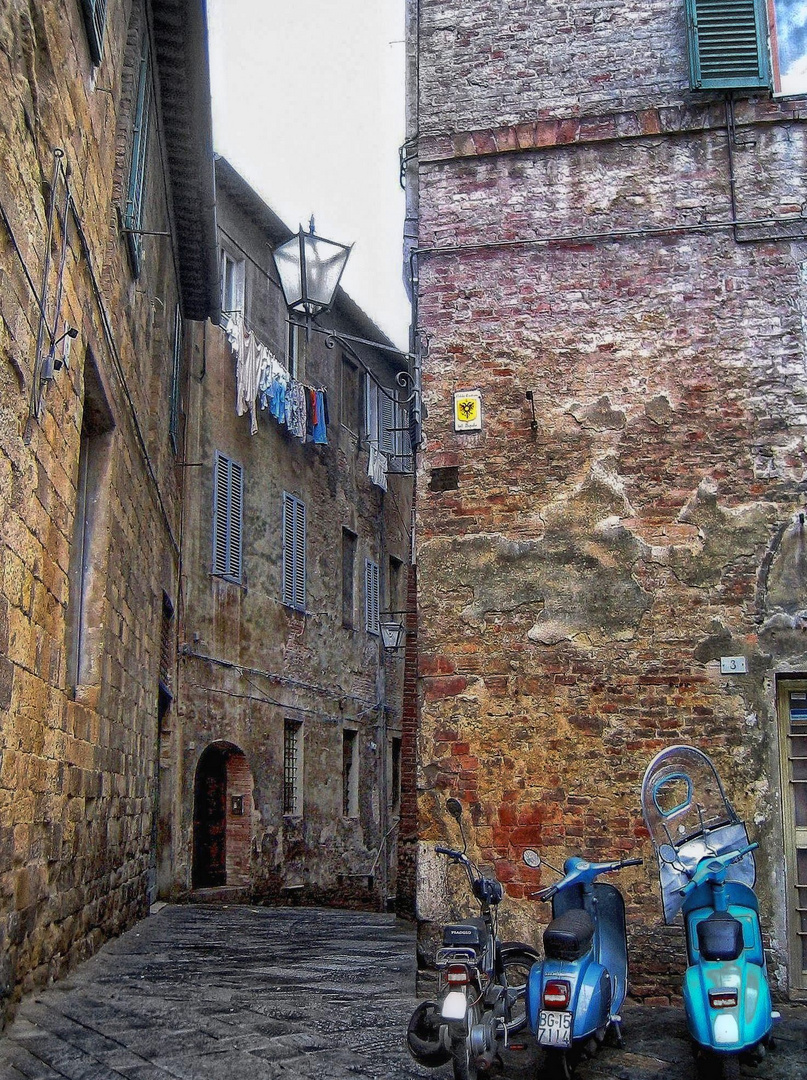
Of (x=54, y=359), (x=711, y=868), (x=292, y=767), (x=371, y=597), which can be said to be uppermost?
(x=371, y=597)

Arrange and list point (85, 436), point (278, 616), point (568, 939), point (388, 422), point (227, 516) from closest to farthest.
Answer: point (568, 939), point (85, 436), point (227, 516), point (278, 616), point (388, 422)

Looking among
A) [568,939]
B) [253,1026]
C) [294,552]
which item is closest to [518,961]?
[568,939]

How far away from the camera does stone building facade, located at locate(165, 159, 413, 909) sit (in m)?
13.2

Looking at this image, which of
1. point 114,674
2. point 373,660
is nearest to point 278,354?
point 373,660

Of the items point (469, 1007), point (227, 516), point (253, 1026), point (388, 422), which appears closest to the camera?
point (469, 1007)

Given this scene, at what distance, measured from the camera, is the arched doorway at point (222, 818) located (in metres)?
13.5

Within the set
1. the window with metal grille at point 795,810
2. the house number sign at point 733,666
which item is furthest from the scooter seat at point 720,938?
the house number sign at point 733,666

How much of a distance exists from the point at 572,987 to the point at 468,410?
11.4 feet

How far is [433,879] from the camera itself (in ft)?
19.6

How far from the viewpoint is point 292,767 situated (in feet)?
51.6

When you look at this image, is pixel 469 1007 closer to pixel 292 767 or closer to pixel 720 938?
pixel 720 938

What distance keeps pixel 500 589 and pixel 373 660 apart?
12.8 metres

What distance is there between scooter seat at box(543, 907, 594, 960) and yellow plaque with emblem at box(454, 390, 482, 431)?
3086 millimetres

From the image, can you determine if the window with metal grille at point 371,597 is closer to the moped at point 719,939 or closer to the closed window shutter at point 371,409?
the closed window shutter at point 371,409
